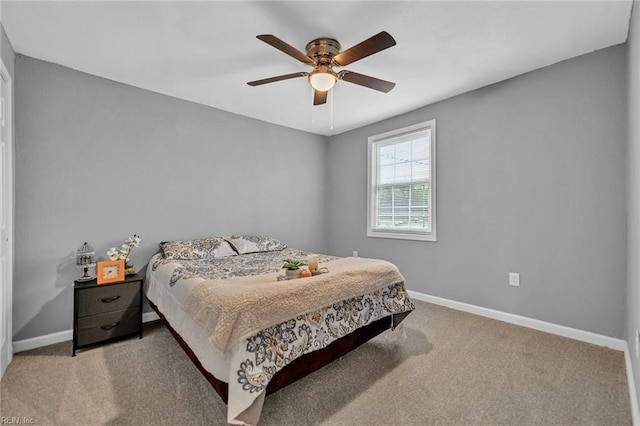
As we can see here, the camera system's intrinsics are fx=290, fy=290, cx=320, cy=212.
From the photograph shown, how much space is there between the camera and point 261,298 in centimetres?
163

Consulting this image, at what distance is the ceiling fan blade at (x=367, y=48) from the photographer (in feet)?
5.63

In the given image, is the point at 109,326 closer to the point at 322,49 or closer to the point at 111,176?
the point at 111,176

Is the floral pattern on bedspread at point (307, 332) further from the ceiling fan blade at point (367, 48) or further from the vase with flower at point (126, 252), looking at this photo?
the vase with flower at point (126, 252)

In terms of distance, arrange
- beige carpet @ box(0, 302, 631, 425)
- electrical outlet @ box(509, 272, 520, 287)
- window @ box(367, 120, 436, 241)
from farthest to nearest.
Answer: window @ box(367, 120, 436, 241) → electrical outlet @ box(509, 272, 520, 287) → beige carpet @ box(0, 302, 631, 425)

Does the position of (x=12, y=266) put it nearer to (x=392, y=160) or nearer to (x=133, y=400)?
(x=133, y=400)

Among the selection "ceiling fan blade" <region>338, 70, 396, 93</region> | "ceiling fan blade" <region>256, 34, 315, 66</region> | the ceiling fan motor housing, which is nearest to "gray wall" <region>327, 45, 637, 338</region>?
"ceiling fan blade" <region>338, 70, 396, 93</region>

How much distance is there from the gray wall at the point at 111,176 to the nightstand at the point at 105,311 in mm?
465

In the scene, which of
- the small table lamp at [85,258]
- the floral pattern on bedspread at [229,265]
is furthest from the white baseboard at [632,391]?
the small table lamp at [85,258]

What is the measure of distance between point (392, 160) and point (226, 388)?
346 cm

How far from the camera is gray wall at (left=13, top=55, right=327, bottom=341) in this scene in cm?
251

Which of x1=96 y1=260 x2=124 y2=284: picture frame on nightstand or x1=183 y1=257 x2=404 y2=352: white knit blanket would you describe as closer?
x1=183 y1=257 x2=404 y2=352: white knit blanket

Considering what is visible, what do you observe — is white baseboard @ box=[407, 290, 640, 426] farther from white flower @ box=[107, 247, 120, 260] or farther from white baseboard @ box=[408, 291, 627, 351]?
white flower @ box=[107, 247, 120, 260]

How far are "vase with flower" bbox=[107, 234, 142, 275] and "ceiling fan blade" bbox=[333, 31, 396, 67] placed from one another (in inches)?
100

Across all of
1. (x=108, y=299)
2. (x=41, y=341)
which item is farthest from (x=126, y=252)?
(x=41, y=341)
